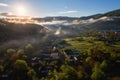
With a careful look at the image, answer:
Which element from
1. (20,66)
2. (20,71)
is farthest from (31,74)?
(20,66)

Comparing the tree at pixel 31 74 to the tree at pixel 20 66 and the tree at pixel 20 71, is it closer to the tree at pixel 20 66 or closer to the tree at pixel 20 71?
the tree at pixel 20 71

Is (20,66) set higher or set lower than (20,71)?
higher

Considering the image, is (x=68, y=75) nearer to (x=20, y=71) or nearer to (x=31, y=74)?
(x=31, y=74)

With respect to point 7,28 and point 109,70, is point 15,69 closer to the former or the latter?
point 109,70

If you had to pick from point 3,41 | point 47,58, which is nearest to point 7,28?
point 3,41

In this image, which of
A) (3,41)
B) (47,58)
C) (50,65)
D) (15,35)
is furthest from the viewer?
(15,35)

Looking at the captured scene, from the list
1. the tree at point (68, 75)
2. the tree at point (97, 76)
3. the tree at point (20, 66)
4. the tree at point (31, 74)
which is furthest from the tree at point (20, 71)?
the tree at point (97, 76)

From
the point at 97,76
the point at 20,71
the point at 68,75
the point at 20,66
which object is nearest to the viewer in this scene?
the point at 68,75

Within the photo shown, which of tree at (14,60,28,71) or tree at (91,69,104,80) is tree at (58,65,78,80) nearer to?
tree at (91,69,104,80)

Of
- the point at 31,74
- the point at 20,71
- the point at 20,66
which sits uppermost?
the point at 20,66

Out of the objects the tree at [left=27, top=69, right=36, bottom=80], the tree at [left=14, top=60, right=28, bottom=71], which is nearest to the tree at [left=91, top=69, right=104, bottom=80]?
the tree at [left=27, top=69, right=36, bottom=80]

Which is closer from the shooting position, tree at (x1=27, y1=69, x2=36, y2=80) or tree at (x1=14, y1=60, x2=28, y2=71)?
tree at (x1=27, y1=69, x2=36, y2=80)
